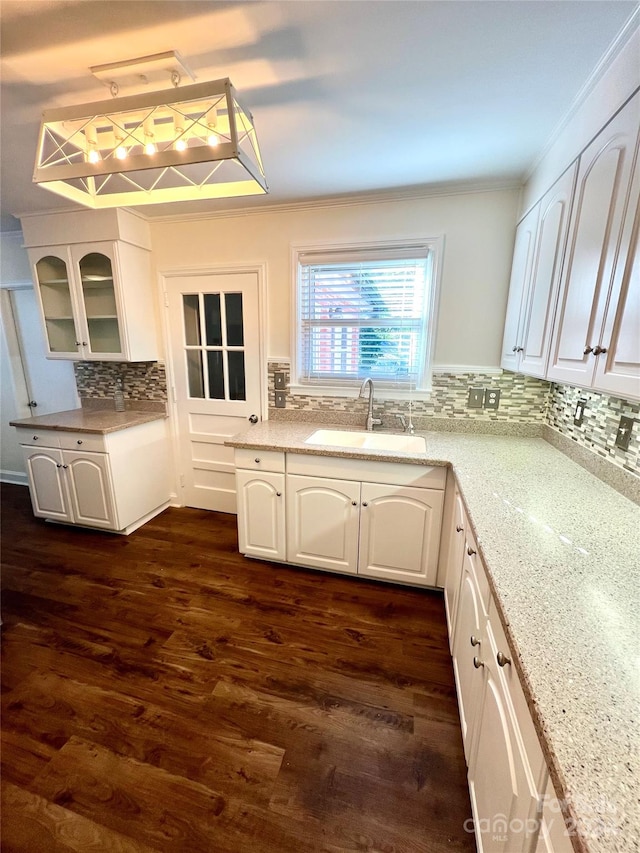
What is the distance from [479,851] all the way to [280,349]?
251 centimetres

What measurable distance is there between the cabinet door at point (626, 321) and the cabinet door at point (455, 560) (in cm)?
71

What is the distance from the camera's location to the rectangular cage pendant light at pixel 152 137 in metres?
1.08

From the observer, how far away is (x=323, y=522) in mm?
2082

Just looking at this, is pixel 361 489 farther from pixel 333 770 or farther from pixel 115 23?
pixel 115 23

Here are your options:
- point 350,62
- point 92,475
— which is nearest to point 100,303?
point 92,475

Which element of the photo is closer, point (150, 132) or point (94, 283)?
point (150, 132)

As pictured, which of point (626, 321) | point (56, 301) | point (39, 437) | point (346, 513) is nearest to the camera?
point (626, 321)

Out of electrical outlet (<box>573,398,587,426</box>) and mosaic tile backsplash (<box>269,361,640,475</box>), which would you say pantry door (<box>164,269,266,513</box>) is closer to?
mosaic tile backsplash (<box>269,361,640,475</box>)

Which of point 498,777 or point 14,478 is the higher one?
point 498,777

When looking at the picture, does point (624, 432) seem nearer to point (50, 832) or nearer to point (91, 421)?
point (50, 832)

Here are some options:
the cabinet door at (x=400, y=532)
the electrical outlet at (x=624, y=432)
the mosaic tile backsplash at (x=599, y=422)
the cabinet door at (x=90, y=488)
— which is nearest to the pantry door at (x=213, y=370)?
the cabinet door at (x=90, y=488)

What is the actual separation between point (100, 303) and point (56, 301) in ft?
1.31

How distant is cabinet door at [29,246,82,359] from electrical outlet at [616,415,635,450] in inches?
133

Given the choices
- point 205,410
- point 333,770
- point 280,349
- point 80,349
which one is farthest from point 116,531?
point 333,770
